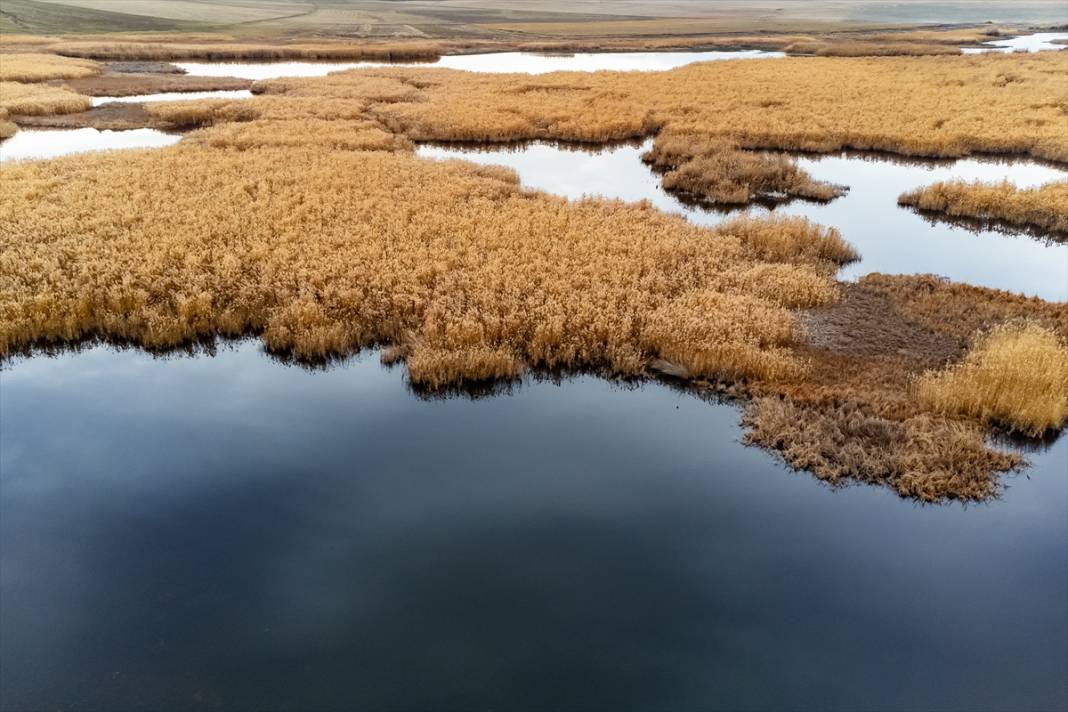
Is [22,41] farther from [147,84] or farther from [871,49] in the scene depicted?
[871,49]

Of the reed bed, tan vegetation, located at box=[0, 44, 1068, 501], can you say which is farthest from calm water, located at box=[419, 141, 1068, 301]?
the reed bed

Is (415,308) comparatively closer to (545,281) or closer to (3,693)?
(545,281)

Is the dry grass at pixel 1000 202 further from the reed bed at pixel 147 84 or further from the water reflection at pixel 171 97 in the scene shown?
the reed bed at pixel 147 84

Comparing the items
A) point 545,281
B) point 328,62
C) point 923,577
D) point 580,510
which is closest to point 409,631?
point 580,510

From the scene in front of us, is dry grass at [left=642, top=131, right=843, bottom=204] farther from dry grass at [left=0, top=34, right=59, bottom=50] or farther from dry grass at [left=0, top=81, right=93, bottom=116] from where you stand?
dry grass at [left=0, top=34, right=59, bottom=50]

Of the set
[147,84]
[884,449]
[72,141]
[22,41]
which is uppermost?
[22,41]

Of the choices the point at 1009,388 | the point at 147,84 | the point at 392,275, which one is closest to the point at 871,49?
the point at 147,84
